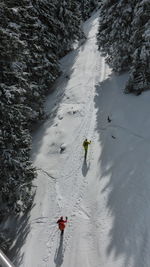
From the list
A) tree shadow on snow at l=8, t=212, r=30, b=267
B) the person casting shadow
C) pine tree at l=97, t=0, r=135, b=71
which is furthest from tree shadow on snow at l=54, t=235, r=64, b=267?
pine tree at l=97, t=0, r=135, b=71

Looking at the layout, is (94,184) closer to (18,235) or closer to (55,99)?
(18,235)

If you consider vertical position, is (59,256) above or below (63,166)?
above

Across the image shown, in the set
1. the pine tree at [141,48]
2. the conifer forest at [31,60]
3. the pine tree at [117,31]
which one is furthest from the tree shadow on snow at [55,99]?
the pine tree at [141,48]

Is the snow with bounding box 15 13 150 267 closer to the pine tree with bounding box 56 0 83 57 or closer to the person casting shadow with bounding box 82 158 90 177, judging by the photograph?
the person casting shadow with bounding box 82 158 90 177

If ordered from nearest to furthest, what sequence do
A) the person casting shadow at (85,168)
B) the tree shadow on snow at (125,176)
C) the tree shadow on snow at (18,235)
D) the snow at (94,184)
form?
the tree shadow on snow at (125,176) → the snow at (94,184) → the tree shadow on snow at (18,235) → the person casting shadow at (85,168)

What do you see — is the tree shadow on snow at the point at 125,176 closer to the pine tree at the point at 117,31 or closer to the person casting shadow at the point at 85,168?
the person casting shadow at the point at 85,168

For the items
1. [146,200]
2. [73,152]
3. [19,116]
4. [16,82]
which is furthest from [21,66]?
[146,200]

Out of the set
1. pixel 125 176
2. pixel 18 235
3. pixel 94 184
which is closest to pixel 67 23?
pixel 94 184

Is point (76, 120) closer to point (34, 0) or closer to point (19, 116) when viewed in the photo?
point (19, 116)
